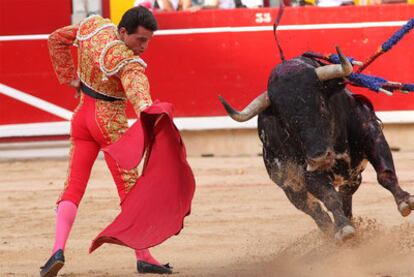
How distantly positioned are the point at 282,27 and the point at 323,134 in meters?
4.93

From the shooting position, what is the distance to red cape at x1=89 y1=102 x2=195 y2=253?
18.1ft

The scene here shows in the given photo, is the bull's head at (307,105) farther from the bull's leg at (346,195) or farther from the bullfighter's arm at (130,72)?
the bull's leg at (346,195)

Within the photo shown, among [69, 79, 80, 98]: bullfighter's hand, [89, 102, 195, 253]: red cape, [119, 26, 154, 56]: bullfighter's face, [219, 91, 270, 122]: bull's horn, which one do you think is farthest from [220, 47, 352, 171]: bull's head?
[69, 79, 80, 98]: bullfighter's hand

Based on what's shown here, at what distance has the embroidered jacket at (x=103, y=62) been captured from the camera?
5469mm

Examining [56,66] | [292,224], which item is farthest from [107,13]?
[56,66]

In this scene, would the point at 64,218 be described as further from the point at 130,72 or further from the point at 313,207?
the point at 313,207

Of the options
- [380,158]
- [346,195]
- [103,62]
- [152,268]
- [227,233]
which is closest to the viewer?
[103,62]

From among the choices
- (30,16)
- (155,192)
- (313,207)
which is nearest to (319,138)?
(313,207)

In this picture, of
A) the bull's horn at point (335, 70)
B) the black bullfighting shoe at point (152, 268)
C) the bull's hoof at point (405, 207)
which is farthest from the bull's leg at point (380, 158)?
the black bullfighting shoe at point (152, 268)

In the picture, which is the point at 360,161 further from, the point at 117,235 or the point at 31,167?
the point at 31,167

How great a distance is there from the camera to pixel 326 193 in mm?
5809

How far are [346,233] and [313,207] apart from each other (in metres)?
0.65

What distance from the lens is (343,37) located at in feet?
34.7

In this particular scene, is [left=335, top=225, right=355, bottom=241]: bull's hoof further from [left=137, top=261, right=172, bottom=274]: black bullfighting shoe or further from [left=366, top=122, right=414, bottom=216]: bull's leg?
[left=137, top=261, right=172, bottom=274]: black bullfighting shoe
